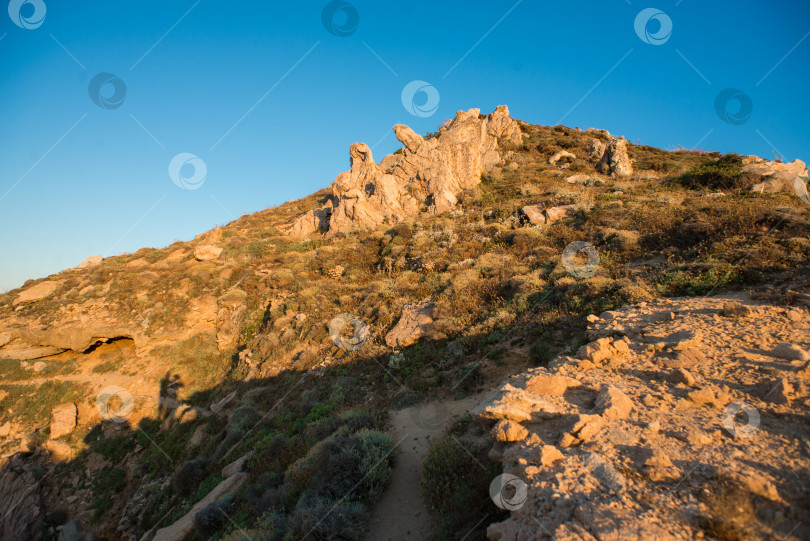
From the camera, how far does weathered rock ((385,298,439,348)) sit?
10.4 metres

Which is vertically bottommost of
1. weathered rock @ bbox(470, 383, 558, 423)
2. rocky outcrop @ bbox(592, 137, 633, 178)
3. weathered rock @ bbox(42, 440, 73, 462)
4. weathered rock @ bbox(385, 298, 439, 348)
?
weathered rock @ bbox(42, 440, 73, 462)

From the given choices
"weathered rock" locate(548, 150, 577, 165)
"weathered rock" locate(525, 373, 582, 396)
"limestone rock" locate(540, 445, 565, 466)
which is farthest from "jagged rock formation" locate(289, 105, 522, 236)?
"limestone rock" locate(540, 445, 565, 466)

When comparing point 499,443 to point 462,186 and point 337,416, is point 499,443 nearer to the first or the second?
point 337,416

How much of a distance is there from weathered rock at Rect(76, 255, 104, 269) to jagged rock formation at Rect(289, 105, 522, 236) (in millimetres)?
14666

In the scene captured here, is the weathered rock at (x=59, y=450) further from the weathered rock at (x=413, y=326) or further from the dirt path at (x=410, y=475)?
the dirt path at (x=410, y=475)

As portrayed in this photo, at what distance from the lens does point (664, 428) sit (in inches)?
160

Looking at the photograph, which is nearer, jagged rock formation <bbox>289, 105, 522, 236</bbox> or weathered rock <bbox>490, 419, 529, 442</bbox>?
weathered rock <bbox>490, 419, 529, 442</bbox>

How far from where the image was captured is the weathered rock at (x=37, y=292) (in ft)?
64.1

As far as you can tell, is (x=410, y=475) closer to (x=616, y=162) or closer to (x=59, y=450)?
(x=59, y=450)

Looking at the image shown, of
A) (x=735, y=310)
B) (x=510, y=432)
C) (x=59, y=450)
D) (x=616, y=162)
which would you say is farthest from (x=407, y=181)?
(x=59, y=450)

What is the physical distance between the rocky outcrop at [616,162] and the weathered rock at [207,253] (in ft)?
93.4

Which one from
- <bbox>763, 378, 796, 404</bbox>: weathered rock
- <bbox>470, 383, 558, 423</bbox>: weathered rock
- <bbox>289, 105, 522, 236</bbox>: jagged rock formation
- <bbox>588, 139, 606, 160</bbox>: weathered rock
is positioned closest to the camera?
<bbox>763, 378, 796, 404</bbox>: weathered rock

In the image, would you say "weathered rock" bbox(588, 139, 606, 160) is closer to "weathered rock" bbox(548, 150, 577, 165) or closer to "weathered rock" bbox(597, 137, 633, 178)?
"weathered rock" bbox(548, 150, 577, 165)

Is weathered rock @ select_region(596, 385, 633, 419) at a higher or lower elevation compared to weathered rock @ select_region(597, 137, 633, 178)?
lower
